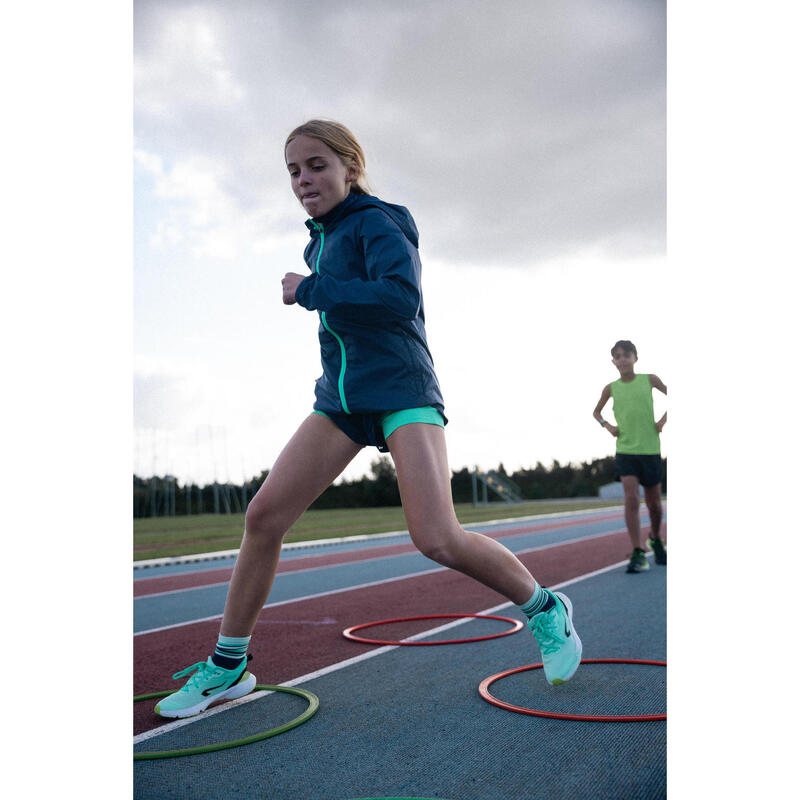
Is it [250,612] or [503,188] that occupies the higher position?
[503,188]

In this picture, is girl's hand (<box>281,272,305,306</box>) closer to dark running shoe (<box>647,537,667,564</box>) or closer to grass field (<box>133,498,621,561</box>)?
dark running shoe (<box>647,537,667,564</box>)

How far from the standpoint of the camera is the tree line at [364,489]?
49344 mm

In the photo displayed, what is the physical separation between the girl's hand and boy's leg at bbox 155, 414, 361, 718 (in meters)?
0.52

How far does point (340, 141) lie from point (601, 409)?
17.1ft

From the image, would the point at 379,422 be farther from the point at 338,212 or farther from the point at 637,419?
the point at 637,419

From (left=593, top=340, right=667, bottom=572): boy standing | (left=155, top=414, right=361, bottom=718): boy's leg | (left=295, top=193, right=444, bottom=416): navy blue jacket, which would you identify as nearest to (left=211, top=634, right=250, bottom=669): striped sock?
(left=155, top=414, right=361, bottom=718): boy's leg

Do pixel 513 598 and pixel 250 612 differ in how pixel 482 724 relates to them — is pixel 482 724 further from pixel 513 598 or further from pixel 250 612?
pixel 250 612

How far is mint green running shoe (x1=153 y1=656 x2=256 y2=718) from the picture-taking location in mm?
2957

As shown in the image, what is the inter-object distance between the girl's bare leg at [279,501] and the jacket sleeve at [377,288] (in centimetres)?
55

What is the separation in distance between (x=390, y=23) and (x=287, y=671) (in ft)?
11.2

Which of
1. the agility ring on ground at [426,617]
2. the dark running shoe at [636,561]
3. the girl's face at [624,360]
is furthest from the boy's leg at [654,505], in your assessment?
the agility ring on ground at [426,617]
